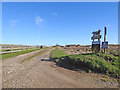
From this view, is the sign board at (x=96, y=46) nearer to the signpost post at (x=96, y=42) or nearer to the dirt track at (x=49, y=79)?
the signpost post at (x=96, y=42)

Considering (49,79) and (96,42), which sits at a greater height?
(96,42)

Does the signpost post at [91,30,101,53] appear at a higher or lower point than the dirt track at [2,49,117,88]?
higher

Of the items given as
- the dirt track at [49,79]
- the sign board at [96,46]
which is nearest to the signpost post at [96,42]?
the sign board at [96,46]

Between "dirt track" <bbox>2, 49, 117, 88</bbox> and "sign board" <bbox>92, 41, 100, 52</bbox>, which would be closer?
"dirt track" <bbox>2, 49, 117, 88</bbox>

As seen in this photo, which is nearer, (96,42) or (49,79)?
(49,79)

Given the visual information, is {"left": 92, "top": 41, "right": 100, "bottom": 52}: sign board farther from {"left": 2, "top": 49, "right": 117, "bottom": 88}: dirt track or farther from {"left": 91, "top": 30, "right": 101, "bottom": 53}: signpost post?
{"left": 2, "top": 49, "right": 117, "bottom": 88}: dirt track

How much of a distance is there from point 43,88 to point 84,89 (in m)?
1.84

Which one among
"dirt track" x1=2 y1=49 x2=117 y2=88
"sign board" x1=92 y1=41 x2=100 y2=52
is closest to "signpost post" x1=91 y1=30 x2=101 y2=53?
"sign board" x1=92 y1=41 x2=100 y2=52

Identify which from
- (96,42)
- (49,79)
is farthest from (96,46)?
(49,79)

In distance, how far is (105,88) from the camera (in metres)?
3.64

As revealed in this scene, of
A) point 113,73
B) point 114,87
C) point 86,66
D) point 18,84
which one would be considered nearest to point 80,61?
point 86,66

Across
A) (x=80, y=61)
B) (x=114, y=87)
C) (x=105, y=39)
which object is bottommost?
(x=114, y=87)

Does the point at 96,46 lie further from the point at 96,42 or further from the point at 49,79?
the point at 49,79

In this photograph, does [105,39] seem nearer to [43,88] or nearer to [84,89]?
[84,89]
